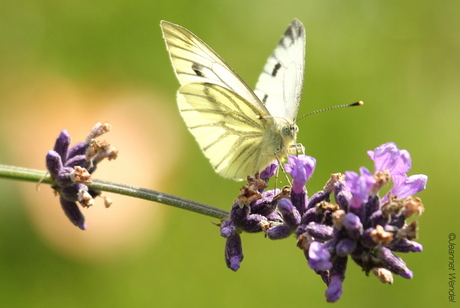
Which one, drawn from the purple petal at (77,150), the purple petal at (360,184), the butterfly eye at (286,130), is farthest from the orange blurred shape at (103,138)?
the purple petal at (360,184)

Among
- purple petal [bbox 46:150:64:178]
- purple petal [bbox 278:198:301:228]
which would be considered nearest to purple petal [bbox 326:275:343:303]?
purple petal [bbox 278:198:301:228]

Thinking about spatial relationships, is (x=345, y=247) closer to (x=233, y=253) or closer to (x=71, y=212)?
(x=233, y=253)

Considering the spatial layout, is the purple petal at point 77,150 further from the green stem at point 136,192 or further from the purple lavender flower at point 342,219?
the purple lavender flower at point 342,219

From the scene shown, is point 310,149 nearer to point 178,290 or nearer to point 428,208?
point 428,208

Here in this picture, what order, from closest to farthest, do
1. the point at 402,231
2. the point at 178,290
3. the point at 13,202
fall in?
the point at 402,231
the point at 13,202
the point at 178,290

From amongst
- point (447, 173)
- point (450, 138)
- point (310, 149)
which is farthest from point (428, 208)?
point (310, 149)

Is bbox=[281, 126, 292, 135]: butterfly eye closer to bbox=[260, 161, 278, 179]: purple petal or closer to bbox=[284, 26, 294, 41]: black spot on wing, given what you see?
bbox=[260, 161, 278, 179]: purple petal
